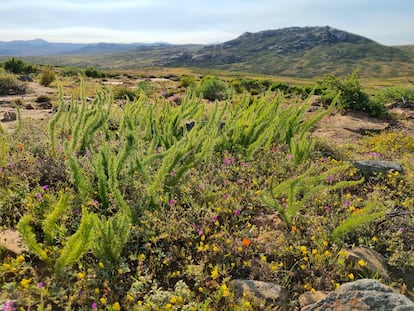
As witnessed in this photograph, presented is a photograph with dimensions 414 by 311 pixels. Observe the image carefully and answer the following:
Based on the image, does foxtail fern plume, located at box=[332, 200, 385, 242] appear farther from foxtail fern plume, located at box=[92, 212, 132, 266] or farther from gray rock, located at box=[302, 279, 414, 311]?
foxtail fern plume, located at box=[92, 212, 132, 266]

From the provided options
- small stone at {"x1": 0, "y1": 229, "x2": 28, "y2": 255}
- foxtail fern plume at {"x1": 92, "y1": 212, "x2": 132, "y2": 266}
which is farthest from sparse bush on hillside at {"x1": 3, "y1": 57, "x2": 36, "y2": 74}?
foxtail fern plume at {"x1": 92, "y1": 212, "x2": 132, "y2": 266}

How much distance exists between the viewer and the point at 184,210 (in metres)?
3.45

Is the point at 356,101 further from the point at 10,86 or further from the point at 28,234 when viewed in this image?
the point at 10,86

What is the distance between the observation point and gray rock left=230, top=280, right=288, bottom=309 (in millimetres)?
2412

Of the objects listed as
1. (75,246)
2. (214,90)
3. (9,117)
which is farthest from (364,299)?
(214,90)

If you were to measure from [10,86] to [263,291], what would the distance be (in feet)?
35.5

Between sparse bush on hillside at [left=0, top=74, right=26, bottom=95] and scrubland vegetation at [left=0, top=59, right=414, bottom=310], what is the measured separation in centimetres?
677

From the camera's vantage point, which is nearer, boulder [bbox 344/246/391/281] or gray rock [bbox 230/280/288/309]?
gray rock [bbox 230/280/288/309]

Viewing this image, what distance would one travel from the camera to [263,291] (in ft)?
8.05

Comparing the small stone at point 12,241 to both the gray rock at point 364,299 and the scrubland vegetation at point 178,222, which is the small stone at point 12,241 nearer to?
the scrubland vegetation at point 178,222

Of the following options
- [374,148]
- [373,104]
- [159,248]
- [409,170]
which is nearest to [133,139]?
[159,248]

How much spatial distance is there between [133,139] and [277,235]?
161 centimetres

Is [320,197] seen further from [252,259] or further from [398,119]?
[398,119]

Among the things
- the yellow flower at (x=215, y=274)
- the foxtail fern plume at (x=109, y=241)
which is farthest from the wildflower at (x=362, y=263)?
the foxtail fern plume at (x=109, y=241)
